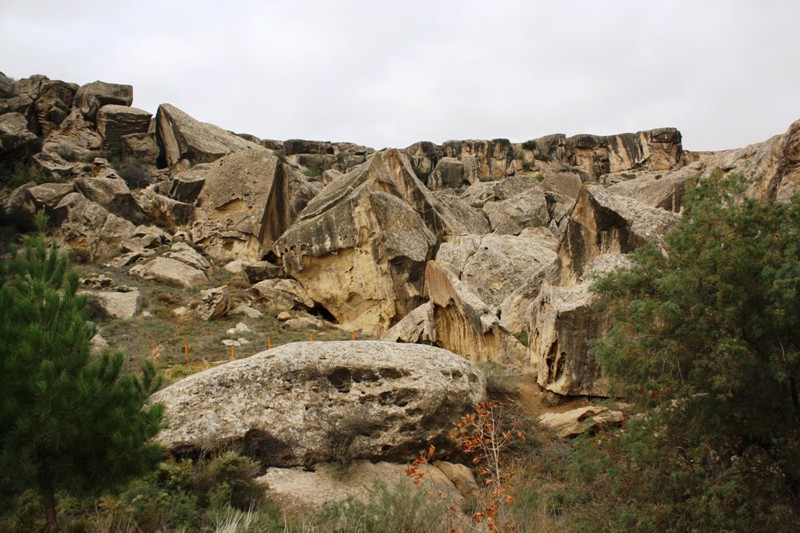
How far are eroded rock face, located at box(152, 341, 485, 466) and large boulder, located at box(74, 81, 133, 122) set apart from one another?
40.1 m

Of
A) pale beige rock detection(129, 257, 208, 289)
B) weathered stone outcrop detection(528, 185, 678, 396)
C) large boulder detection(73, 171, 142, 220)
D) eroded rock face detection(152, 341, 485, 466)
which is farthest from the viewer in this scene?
large boulder detection(73, 171, 142, 220)

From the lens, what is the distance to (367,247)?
24625 mm

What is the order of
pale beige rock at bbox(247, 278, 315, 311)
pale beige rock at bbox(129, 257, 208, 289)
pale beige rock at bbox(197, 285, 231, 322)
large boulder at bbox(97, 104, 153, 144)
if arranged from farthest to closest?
large boulder at bbox(97, 104, 153, 144)
pale beige rock at bbox(129, 257, 208, 289)
pale beige rock at bbox(247, 278, 315, 311)
pale beige rock at bbox(197, 285, 231, 322)

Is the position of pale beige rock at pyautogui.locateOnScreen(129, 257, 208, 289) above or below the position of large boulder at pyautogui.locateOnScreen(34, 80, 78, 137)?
below

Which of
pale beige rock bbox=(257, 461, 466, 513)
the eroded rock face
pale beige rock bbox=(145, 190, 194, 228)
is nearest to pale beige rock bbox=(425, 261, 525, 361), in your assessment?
the eroded rock face

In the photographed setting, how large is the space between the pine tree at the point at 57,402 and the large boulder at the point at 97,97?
41.6 metres

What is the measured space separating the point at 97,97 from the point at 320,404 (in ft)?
137

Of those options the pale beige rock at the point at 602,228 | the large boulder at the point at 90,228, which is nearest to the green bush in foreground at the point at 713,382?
the pale beige rock at the point at 602,228

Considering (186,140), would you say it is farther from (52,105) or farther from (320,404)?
(320,404)

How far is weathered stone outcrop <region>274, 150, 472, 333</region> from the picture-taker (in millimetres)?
23969

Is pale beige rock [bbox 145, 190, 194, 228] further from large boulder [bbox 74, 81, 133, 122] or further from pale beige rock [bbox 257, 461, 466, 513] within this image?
pale beige rock [bbox 257, 461, 466, 513]

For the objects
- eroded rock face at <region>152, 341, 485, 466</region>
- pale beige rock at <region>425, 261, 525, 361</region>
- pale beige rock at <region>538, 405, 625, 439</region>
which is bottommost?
pale beige rock at <region>538, 405, 625, 439</region>

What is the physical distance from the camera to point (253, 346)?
18.9m

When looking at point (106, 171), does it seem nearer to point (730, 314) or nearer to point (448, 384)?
point (448, 384)
